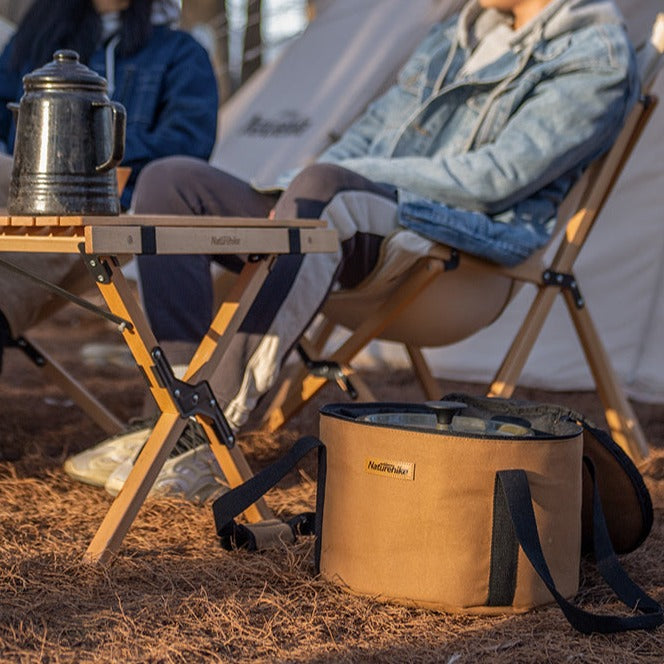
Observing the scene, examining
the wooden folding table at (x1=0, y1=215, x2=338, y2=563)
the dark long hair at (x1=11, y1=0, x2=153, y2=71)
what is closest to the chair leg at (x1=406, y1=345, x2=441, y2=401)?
the wooden folding table at (x1=0, y1=215, x2=338, y2=563)

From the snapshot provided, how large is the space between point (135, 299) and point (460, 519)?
61cm

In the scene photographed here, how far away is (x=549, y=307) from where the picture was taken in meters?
2.64

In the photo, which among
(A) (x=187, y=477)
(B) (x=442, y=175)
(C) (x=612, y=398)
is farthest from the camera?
(C) (x=612, y=398)

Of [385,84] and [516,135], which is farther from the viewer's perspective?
[385,84]

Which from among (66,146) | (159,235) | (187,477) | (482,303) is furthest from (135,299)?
(482,303)

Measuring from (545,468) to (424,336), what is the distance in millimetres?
1025

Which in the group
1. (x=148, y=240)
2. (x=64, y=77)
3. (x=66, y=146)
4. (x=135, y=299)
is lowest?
(x=135, y=299)

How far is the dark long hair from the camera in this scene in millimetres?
3188

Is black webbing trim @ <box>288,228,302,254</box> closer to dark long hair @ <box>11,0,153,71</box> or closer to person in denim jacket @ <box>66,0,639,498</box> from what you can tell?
person in denim jacket @ <box>66,0,639,498</box>

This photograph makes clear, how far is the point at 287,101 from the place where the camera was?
4.41m

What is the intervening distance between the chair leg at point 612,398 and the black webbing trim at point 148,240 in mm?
1335

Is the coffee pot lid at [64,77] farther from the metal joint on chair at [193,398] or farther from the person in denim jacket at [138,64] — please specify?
the person in denim jacket at [138,64]

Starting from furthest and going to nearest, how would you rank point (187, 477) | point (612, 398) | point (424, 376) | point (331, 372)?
1. point (424, 376)
2. point (612, 398)
3. point (331, 372)
4. point (187, 477)

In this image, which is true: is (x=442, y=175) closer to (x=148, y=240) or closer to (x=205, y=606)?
(x=148, y=240)
